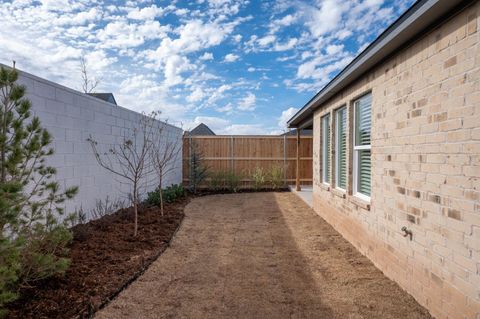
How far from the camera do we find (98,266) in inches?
158

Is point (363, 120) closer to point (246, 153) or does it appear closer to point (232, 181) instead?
point (232, 181)

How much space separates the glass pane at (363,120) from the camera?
5043 mm

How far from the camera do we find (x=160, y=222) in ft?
22.0

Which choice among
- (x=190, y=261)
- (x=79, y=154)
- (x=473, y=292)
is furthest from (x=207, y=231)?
(x=473, y=292)

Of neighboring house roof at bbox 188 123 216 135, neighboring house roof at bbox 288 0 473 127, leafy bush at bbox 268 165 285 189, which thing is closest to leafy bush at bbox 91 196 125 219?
neighboring house roof at bbox 288 0 473 127

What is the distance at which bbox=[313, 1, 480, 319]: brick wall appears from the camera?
8.18 ft

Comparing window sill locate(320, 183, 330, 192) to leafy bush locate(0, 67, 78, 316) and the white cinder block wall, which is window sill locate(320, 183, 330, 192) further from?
leafy bush locate(0, 67, 78, 316)

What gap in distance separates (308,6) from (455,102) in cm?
540

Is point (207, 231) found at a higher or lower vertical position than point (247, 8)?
lower

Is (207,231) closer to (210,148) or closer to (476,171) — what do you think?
(476,171)

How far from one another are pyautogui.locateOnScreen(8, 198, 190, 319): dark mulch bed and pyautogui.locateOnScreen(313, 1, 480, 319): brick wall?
9.95 feet

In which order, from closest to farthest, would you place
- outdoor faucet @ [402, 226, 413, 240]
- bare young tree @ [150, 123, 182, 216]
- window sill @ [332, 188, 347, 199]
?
1. outdoor faucet @ [402, 226, 413, 240]
2. window sill @ [332, 188, 347, 199]
3. bare young tree @ [150, 123, 182, 216]

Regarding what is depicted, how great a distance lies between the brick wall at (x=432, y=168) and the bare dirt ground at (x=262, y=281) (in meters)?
0.39

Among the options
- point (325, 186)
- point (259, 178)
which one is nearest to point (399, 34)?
point (325, 186)
